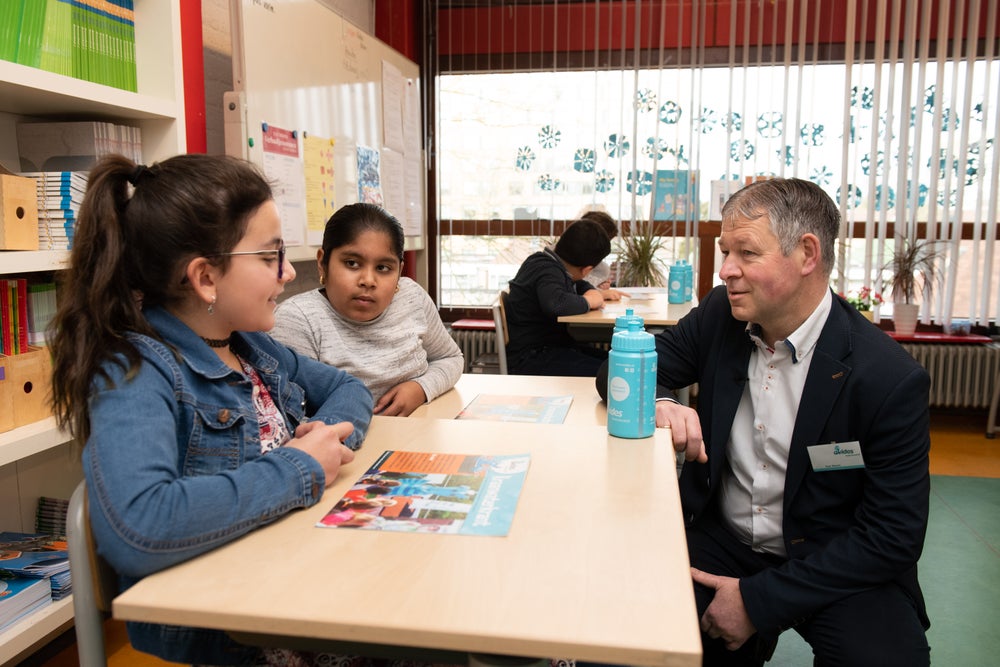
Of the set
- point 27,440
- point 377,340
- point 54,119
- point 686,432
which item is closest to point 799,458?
point 686,432

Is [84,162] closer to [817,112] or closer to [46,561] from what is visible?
[46,561]

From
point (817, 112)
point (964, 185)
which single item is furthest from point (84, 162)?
point (964, 185)

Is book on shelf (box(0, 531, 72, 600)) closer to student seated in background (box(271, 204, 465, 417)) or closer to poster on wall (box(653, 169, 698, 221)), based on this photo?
student seated in background (box(271, 204, 465, 417))

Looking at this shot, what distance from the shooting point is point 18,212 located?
5.63ft

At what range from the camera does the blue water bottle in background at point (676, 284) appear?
3963mm

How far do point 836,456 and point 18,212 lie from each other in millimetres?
1824

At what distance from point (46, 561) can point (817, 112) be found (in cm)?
487

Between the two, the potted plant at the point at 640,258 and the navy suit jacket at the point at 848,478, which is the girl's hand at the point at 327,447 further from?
the potted plant at the point at 640,258

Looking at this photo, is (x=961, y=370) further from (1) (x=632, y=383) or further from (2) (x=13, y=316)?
(2) (x=13, y=316)

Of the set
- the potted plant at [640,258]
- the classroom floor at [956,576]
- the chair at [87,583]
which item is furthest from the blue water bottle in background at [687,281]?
the chair at [87,583]

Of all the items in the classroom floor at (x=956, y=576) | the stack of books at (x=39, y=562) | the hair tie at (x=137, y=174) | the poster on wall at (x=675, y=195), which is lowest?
the classroom floor at (x=956, y=576)

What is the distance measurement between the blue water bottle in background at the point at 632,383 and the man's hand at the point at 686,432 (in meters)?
0.13

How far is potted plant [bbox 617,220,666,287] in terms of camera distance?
5.05 m

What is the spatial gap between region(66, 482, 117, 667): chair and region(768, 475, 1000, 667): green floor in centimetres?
182
